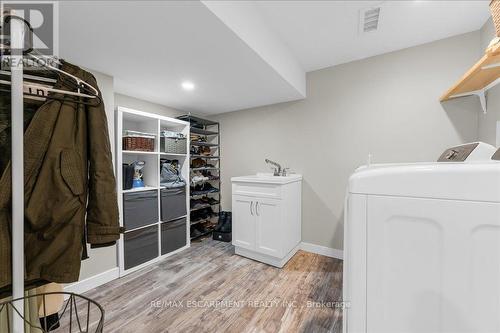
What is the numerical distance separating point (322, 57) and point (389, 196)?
216 centimetres

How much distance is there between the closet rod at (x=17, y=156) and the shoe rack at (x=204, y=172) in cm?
236

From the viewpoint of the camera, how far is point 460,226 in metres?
0.49

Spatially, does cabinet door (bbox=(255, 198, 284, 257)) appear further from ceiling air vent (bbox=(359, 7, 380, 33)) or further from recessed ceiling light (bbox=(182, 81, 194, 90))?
ceiling air vent (bbox=(359, 7, 380, 33))

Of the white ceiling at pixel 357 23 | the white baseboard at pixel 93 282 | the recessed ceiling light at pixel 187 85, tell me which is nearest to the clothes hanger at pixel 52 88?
the white ceiling at pixel 357 23

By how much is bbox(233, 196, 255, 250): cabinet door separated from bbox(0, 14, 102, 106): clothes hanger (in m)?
1.89

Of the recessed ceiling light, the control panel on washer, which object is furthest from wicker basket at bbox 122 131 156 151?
the control panel on washer

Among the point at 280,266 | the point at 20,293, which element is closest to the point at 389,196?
the point at 20,293

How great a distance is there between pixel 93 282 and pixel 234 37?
2418 mm

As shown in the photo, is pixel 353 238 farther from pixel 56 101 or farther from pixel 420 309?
pixel 56 101

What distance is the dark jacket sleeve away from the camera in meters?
0.74

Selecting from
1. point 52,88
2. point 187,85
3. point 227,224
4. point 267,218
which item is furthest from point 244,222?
point 52,88

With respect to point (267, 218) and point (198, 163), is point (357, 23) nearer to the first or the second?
point (267, 218)

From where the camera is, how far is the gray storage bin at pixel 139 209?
2102 mm

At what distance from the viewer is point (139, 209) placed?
2201mm
